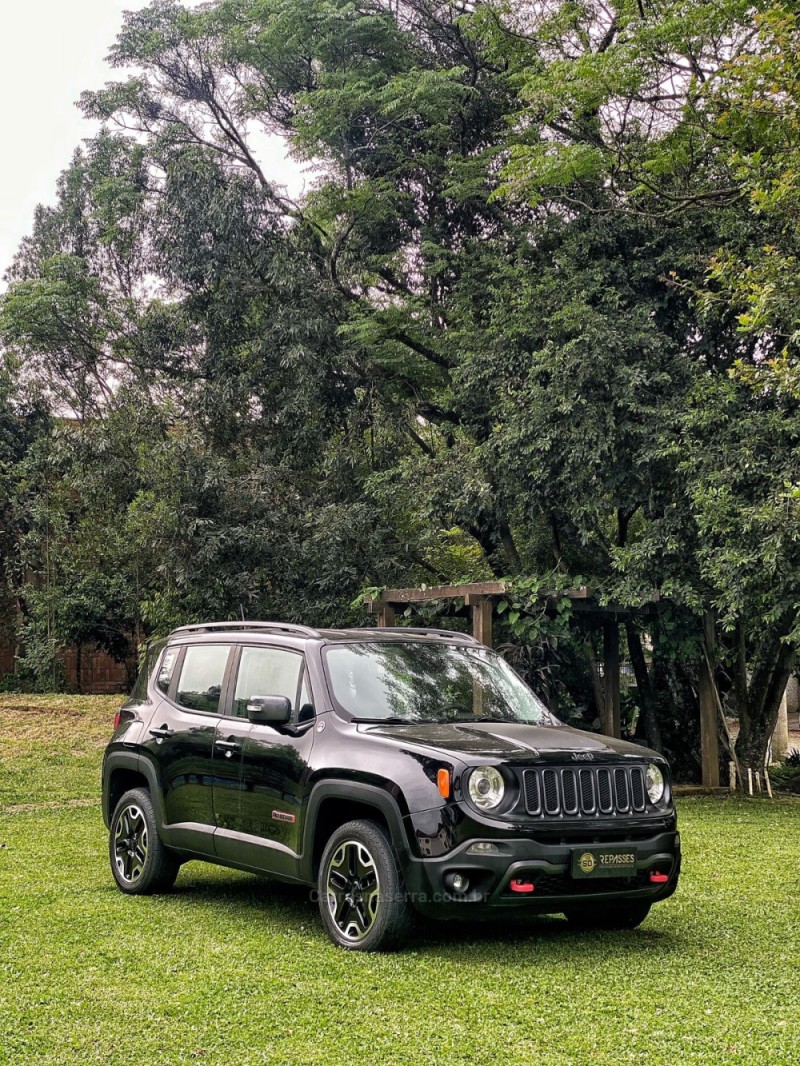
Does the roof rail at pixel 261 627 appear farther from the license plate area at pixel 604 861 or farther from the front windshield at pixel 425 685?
the license plate area at pixel 604 861

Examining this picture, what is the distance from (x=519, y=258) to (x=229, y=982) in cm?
1308

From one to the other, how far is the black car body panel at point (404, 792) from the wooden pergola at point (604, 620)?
809 cm

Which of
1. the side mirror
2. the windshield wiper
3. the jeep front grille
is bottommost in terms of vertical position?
the jeep front grille

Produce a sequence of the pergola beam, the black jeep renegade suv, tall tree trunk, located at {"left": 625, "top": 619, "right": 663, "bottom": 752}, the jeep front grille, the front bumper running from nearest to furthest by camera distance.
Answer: the front bumper → the black jeep renegade suv → the jeep front grille → the pergola beam → tall tree trunk, located at {"left": 625, "top": 619, "right": 663, "bottom": 752}

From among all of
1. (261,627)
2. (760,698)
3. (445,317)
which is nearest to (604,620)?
(760,698)

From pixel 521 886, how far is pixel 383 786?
2.83ft

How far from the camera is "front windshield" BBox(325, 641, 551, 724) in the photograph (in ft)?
22.2

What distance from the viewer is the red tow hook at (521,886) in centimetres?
575

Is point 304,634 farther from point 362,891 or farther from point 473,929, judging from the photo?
point 473,929

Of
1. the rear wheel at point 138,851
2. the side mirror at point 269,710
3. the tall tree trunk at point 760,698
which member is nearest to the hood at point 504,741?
the side mirror at point 269,710

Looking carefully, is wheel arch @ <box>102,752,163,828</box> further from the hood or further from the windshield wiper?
the hood

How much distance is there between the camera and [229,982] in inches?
219

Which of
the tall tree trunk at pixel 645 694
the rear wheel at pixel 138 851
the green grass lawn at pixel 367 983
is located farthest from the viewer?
the tall tree trunk at pixel 645 694

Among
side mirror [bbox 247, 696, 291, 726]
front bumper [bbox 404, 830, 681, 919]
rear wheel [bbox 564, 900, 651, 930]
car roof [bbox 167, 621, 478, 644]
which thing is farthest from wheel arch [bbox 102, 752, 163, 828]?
rear wheel [bbox 564, 900, 651, 930]
